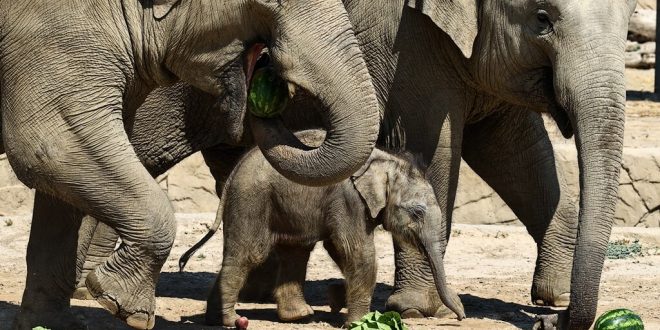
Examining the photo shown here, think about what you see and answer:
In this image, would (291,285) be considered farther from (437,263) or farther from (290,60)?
(290,60)

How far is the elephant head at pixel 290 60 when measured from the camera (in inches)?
240

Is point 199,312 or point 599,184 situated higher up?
point 599,184

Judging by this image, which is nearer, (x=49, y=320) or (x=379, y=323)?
(x=379, y=323)

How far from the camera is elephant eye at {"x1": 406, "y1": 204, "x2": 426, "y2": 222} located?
25.5ft

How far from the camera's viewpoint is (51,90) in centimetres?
630

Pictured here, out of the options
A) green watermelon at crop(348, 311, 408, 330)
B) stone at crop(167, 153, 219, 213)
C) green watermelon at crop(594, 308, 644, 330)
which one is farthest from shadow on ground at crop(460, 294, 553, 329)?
stone at crop(167, 153, 219, 213)

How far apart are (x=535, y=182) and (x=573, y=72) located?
159 cm

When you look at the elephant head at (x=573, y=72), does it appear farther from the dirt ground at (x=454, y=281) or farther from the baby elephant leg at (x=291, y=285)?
the baby elephant leg at (x=291, y=285)

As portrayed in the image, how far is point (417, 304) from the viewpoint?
329 inches

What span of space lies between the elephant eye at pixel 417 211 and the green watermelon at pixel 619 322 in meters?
1.12

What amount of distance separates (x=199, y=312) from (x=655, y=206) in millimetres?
4884

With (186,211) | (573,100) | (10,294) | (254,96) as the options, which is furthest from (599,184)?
(186,211)

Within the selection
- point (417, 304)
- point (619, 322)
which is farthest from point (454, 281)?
point (619, 322)

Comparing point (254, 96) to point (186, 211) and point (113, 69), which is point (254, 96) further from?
point (186, 211)
